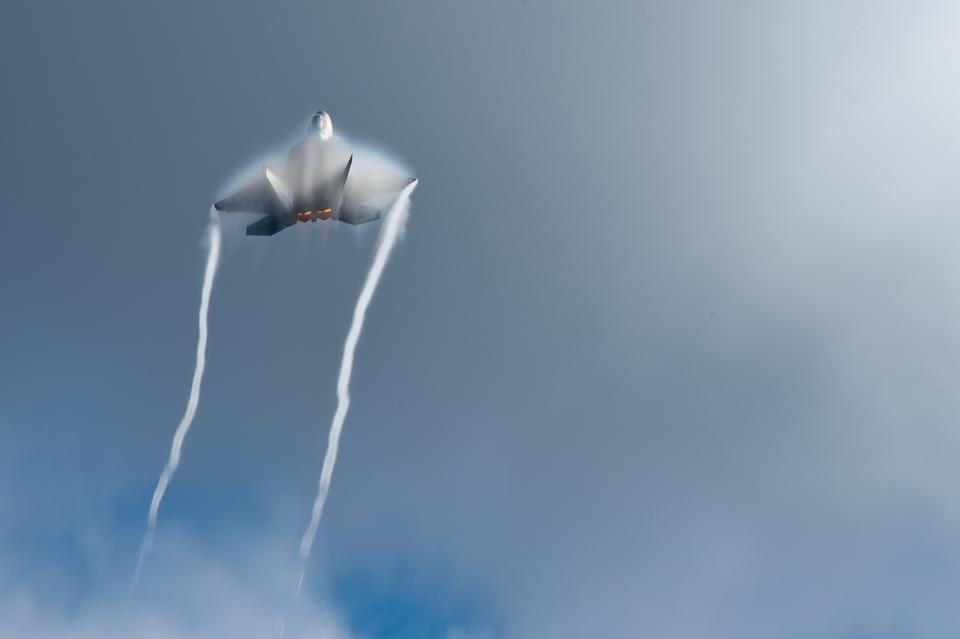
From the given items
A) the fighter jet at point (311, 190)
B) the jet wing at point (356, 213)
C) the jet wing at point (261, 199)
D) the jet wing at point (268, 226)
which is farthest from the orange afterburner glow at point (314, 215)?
the jet wing at point (268, 226)

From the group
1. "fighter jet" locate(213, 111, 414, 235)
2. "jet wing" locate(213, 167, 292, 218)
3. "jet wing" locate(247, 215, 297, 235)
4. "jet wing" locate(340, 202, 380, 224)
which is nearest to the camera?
"fighter jet" locate(213, 111, 414, 235)

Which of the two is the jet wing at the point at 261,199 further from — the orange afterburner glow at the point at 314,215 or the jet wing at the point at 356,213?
the jet wing at the point at 356,213

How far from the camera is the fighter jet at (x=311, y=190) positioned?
259 ft

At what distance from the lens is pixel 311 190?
78562mm

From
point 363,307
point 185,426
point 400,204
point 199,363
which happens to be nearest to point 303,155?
point 400,204

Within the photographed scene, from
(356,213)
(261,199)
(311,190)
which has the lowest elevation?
(356,213)

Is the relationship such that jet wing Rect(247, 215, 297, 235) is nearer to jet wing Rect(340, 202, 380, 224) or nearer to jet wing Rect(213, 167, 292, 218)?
jet wing Rect(213, 167, 292, 218)

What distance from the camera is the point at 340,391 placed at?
82.9m

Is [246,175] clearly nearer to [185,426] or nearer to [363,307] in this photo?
[363,307]

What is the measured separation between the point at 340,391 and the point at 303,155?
3045 centimetres

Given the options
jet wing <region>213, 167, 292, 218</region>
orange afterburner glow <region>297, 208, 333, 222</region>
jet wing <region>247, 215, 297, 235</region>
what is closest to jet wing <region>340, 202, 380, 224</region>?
orange afterburner glow <region>297, 208, 333, 222</region>

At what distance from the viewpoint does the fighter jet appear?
78.8 m

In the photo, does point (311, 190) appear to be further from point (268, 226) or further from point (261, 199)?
point (261, 199)

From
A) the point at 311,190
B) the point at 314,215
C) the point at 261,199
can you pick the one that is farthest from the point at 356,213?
the point at 261,199
